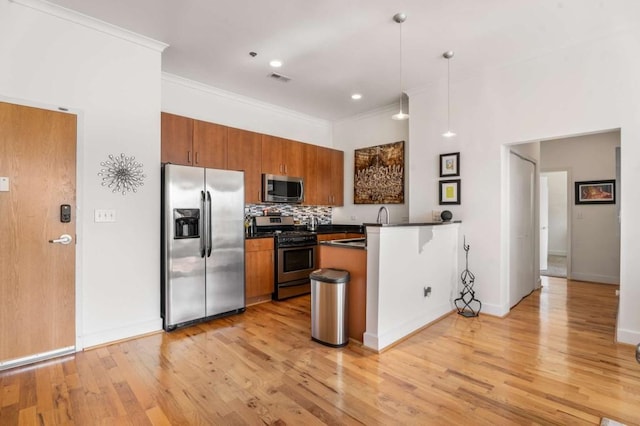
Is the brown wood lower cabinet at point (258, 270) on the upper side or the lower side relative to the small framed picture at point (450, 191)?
lower

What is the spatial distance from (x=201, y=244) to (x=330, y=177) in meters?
2.90

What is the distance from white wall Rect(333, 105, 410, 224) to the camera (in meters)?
5.28

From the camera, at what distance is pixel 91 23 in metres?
2.91

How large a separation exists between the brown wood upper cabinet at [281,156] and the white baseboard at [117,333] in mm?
2471

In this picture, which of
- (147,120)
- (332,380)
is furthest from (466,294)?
(147,120)

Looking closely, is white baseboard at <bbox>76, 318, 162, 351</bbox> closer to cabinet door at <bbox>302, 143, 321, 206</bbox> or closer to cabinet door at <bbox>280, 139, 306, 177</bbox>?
cabinet door at <bbox>280, 139, 306, 177</bbox>

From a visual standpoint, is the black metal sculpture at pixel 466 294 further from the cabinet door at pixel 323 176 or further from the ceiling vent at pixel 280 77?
the ceiling vent at pixel 280 77

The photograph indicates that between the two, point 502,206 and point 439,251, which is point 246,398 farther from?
point 502,206

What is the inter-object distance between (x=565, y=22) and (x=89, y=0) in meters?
4.08

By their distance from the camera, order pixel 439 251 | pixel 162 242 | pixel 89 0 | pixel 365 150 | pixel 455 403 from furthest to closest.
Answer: pixel 365 150 < pixel 439 251 < pixel 162 242 < pixel 89 0 < pixel 455 403

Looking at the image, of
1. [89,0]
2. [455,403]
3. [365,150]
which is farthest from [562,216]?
[89,0]

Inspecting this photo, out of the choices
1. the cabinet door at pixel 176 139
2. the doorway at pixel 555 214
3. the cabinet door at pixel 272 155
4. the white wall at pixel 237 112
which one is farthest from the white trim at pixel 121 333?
the doorway at pixel 555 214

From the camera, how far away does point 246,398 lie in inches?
84.0

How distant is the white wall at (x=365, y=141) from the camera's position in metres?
5.28
